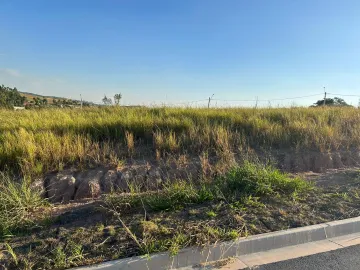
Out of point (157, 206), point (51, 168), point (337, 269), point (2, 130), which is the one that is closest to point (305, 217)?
point (337, 269)

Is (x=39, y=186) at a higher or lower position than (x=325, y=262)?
higher

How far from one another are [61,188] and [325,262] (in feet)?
13.9

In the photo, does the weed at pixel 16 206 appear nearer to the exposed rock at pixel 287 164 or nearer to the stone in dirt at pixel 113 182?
the stone in dirt at pixel 113 182

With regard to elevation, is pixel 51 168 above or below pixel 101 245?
above

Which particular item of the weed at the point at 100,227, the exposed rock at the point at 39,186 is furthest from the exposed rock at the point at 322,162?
the exposed rock at the point at 39,186

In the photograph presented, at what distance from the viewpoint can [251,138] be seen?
763cm

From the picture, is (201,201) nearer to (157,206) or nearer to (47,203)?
(157,206)

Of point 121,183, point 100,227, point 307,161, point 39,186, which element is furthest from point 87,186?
point 307,161

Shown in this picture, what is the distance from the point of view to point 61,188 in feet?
16.9

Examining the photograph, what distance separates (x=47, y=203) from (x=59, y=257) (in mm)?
1813

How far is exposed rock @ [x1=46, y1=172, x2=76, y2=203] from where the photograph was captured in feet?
16.6

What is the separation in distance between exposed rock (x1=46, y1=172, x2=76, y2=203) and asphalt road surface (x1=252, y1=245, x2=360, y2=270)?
3479 millimetres

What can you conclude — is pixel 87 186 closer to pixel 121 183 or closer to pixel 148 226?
pixel 121 183

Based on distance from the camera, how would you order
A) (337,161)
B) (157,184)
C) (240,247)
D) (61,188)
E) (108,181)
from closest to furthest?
(240,247) < (61,188) < (108,181) < (157,184) < (337,161)
